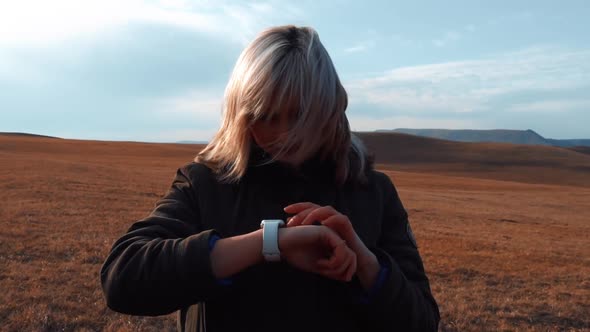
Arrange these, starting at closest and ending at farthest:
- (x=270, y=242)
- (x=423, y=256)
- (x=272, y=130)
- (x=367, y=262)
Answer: (x=270, y=242), (x=367, y=262), (x=272, y=130), (x=423, y=256)

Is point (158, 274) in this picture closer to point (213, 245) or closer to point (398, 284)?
point (213, 245)

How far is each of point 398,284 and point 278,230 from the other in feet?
1.22

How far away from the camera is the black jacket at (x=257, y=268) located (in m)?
1.29

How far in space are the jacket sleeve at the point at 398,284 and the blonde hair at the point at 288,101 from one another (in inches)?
8.1

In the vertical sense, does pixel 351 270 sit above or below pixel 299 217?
below

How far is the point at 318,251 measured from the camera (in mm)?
1367

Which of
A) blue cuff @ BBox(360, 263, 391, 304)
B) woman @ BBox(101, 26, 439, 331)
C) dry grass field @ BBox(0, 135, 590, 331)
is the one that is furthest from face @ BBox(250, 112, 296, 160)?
dry grass field @ BBox(0, 135, 590, 331)

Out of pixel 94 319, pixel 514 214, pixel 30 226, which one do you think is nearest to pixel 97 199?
pixel 30 226

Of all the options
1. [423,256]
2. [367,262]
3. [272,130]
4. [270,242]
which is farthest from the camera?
[423,256]

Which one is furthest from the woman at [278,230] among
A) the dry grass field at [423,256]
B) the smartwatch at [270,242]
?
the dry grass field at [423,256]

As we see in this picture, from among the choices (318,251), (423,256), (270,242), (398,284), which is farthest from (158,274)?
(423,256)

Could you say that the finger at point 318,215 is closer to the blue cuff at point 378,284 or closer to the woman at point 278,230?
the woman at point 278,230

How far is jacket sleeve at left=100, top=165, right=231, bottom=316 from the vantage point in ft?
4.18

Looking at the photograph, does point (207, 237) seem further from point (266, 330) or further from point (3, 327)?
point (3, 327)
